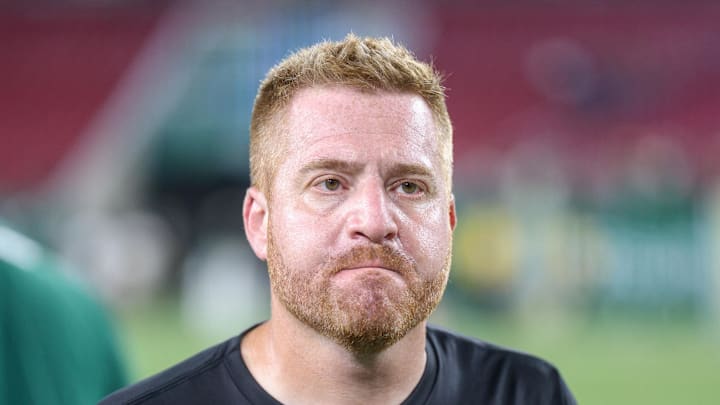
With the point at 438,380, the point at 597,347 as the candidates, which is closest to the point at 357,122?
the point at 438,380

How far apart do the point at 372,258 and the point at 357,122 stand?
30 centimetres

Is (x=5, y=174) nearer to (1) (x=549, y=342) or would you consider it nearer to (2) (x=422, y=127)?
(1) (x=549, y=342)

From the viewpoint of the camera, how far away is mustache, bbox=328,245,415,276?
6.56ft

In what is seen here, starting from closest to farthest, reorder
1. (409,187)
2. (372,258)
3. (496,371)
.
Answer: (372,258) < (409,187) < (496,371)

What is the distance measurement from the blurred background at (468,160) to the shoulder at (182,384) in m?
7.03

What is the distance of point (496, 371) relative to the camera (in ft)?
8.00

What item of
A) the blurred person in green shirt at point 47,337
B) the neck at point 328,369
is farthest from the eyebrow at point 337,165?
the blurred person in green shirt at point 47,337

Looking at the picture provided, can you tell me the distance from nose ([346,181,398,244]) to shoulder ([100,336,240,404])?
1.64ft

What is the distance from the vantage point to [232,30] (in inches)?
623

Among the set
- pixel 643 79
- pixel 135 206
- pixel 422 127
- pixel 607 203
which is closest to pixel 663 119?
→ pixel 643 79

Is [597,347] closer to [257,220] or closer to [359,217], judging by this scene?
[257,220]

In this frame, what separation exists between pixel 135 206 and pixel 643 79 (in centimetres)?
802

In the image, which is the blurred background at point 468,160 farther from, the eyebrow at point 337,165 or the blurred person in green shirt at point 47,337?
the eyebrow at point 337,165

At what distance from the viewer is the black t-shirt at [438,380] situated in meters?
2.21
